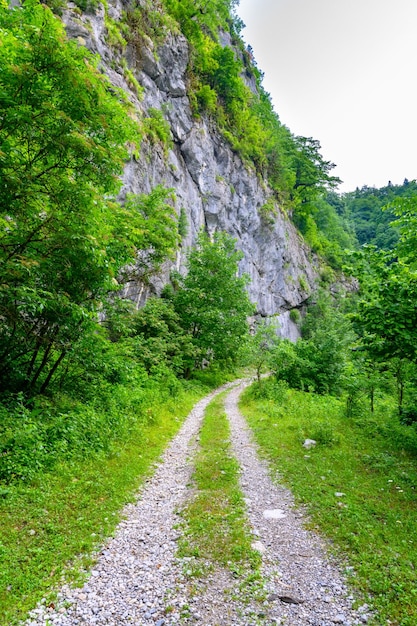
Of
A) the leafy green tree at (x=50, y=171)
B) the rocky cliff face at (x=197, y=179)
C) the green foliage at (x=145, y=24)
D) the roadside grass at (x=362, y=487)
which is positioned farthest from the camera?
the green foliage at (x=145, y=24)

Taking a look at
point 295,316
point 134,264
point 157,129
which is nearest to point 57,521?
point 134,264

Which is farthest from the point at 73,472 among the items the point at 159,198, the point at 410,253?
the point at 159,198

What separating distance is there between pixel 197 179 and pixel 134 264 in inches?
915

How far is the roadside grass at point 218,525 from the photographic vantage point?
14.2 feet

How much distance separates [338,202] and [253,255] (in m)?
57.4

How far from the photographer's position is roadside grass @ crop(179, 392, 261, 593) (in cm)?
432

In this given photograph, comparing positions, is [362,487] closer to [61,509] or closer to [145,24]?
[61,509]

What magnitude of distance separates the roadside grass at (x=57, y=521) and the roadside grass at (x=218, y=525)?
1298 millimetres

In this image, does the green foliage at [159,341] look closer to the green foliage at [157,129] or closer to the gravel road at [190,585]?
the gravel road at [190,585]

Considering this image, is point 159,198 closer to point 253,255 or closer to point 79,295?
point 79,295

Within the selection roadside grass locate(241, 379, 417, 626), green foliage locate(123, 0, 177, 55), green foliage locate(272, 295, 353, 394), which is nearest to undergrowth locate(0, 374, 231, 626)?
roadside grass locate(241, 379, 417, 626)

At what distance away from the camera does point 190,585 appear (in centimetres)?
394

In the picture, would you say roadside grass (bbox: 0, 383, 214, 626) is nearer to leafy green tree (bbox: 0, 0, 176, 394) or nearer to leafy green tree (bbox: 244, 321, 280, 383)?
leafy green tree (bbox: 0, 0, 176, 394)

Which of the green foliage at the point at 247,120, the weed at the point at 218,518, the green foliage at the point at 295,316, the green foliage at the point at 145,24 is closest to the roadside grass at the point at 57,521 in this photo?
the weed at the point at 218,518
